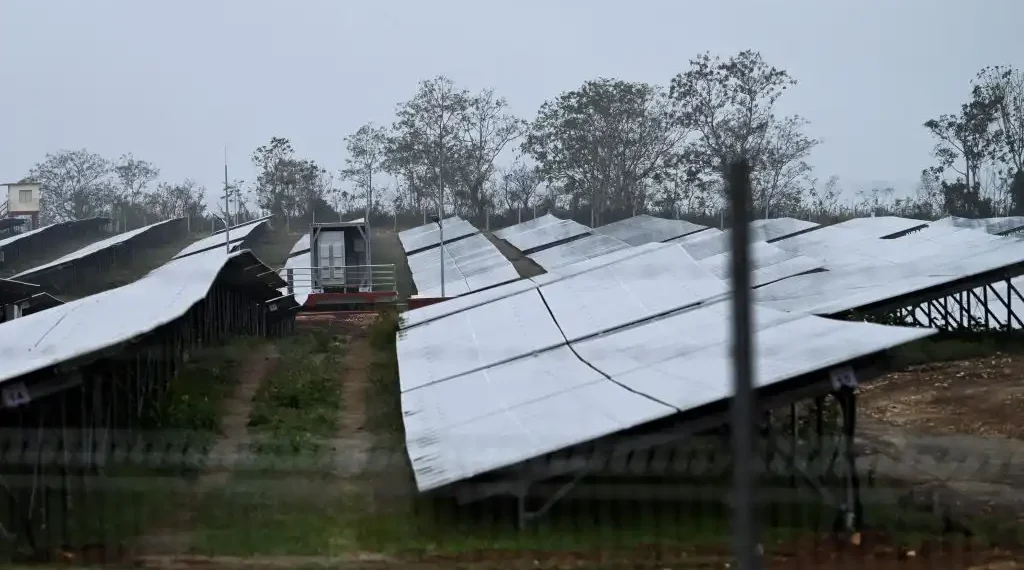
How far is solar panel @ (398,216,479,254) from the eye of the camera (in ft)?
64.0

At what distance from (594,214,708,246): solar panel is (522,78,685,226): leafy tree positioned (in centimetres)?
57

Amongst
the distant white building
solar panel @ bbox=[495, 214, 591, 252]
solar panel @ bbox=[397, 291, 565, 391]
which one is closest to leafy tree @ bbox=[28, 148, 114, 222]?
the distant white building

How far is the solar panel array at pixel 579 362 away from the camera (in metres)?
4.40

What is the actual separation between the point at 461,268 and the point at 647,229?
169 inches

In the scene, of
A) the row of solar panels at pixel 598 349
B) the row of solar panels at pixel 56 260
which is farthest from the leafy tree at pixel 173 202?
the row of solar panels at pixel 598 349

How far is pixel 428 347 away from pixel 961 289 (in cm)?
505

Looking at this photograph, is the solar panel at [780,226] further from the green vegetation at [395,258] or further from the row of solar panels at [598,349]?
the row of solar panels at [598,349]

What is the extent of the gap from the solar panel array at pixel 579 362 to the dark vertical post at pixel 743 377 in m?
2.73

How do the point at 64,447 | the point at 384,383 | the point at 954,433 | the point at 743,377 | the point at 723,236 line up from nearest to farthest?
the point at 743,377 < the point at 64,447 < the point at 954,433 < the point at 384,383 < the point at 723,236

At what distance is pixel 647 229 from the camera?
61.9ft

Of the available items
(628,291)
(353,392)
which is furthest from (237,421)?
(628,291)

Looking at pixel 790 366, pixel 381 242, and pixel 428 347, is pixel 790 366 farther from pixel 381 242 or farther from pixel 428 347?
pixel 381 242

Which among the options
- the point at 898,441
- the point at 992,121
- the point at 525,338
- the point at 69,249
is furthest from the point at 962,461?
the point at 69,249

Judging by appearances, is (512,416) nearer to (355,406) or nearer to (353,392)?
(355,406)
